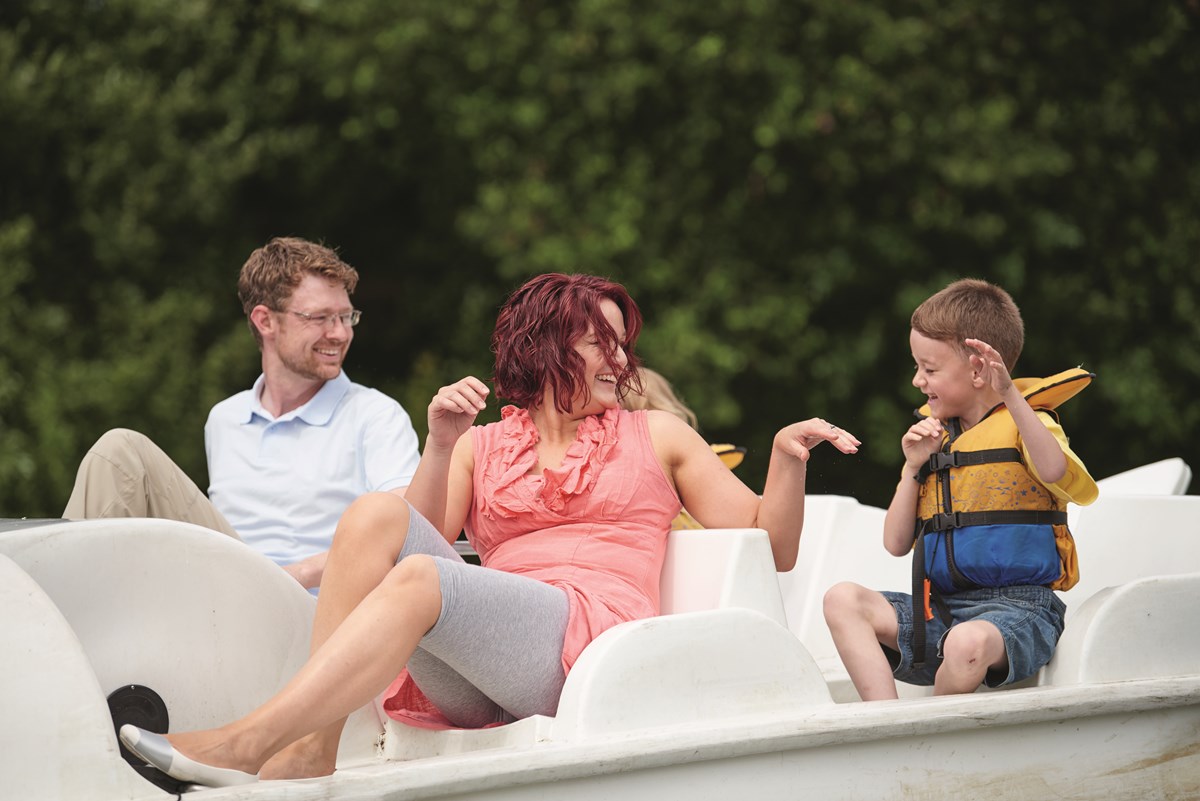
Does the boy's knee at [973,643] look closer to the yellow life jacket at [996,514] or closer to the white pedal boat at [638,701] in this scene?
the white pedal boat at [638,701]

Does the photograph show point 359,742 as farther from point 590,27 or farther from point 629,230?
point 590,27

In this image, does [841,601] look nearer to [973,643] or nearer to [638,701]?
[973,643]

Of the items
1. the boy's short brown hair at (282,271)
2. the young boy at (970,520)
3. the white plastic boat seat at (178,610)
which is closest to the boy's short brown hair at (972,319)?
the young boy at (970,520)

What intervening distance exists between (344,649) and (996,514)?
124 cm

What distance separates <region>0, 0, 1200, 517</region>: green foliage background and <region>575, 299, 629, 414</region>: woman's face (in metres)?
4.93

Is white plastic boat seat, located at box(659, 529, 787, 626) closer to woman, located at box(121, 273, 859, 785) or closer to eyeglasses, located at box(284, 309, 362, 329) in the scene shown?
woman, located at box(121, 273, 859, 785)

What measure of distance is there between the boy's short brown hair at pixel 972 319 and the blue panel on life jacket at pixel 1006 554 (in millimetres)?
300

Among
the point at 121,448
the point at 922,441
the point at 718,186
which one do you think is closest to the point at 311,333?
the point at 121,448

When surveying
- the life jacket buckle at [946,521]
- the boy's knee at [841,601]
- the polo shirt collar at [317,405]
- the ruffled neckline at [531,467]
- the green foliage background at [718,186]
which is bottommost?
the boy's knee at [841,601]

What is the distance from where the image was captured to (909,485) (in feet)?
8.82

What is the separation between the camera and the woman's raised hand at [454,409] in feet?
7.64

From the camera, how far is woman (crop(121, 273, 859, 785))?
199cm

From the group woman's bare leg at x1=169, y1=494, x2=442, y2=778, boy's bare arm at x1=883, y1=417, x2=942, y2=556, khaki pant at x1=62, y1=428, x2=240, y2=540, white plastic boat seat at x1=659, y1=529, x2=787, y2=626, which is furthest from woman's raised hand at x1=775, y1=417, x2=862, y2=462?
khaki pant at x1=62, y1=428, x2=240, y2=540

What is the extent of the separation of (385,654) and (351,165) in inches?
279
